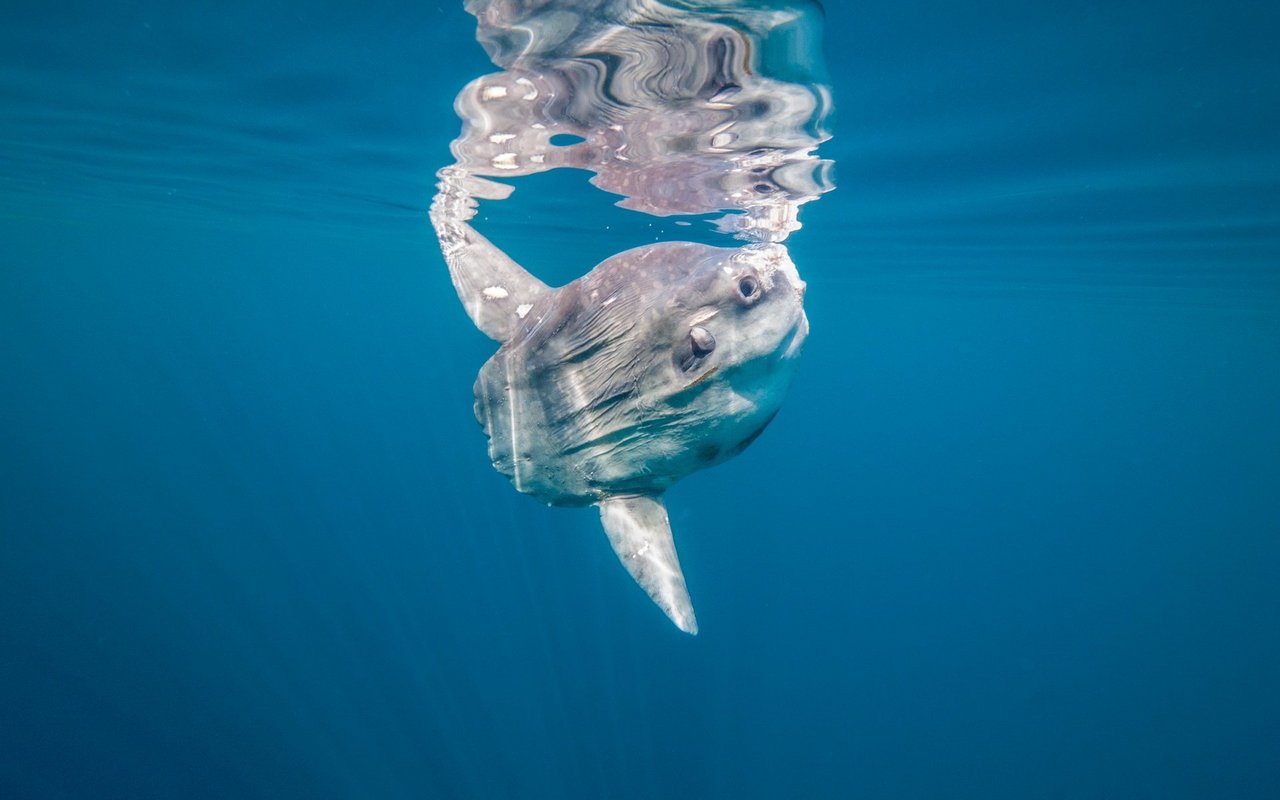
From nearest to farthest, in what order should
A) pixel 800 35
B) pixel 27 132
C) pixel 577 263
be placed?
pixel 800 35
pixel 27 132
pixel 577 263

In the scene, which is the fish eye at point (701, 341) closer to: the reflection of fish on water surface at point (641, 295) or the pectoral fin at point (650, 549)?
the reflection of fish on water surface at point (641, 295)

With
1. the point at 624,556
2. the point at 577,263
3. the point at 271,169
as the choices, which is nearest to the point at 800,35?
the point at 624,556

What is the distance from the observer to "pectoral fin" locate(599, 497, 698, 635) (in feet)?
11.5

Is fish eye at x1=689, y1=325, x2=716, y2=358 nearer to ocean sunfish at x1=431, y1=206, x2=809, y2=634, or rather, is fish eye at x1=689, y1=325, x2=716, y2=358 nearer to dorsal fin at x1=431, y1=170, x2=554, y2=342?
ocean sunfish at x1=431, y1=206, x2=809, y2=634

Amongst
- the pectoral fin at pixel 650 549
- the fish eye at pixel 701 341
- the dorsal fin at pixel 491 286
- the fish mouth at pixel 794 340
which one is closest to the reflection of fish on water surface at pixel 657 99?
the dorsal fin at pixel 491 286

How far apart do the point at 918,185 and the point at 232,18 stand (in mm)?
9862

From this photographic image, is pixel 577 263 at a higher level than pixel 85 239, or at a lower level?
lower

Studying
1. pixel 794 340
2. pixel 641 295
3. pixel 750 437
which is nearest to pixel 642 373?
pixel 641 295

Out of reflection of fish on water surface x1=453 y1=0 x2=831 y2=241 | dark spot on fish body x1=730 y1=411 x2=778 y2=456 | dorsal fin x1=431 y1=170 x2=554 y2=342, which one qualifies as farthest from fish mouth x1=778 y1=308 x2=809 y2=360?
reflection of fish on water surface x1=453 y1=0 x2=831 y2=241

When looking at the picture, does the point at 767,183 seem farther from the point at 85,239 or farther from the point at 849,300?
the point at 85,239

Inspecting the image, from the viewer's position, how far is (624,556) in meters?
3.68

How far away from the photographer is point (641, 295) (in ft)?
11.8

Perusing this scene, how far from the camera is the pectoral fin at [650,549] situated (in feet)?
11.5

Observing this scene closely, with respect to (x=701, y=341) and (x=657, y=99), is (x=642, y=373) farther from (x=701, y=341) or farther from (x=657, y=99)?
(x=657, y=99)
